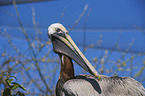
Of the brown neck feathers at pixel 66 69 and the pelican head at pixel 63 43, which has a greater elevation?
the pelican head at pixel 63 43

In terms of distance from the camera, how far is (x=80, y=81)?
0.75 m

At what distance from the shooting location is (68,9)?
232 centimetres

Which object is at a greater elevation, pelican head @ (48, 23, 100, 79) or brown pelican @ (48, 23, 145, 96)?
pelican head @ (48, 23, 100, 79)

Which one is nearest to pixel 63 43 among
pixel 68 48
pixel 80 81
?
pixel 68 48

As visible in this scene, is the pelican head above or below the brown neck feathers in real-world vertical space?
above

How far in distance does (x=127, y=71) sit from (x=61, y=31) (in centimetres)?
105

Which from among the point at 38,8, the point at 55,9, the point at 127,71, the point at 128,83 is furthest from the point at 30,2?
the point at 128,83

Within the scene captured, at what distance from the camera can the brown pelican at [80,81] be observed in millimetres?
720

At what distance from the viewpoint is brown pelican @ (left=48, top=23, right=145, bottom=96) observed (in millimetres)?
720

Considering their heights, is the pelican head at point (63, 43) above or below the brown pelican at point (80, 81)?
above

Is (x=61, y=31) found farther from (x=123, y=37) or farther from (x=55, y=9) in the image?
(x=55, y=9)

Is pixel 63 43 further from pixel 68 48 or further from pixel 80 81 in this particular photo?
pixel 80 81

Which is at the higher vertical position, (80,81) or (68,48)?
(68,48)

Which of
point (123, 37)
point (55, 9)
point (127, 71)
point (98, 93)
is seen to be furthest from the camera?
point (55, 9)
